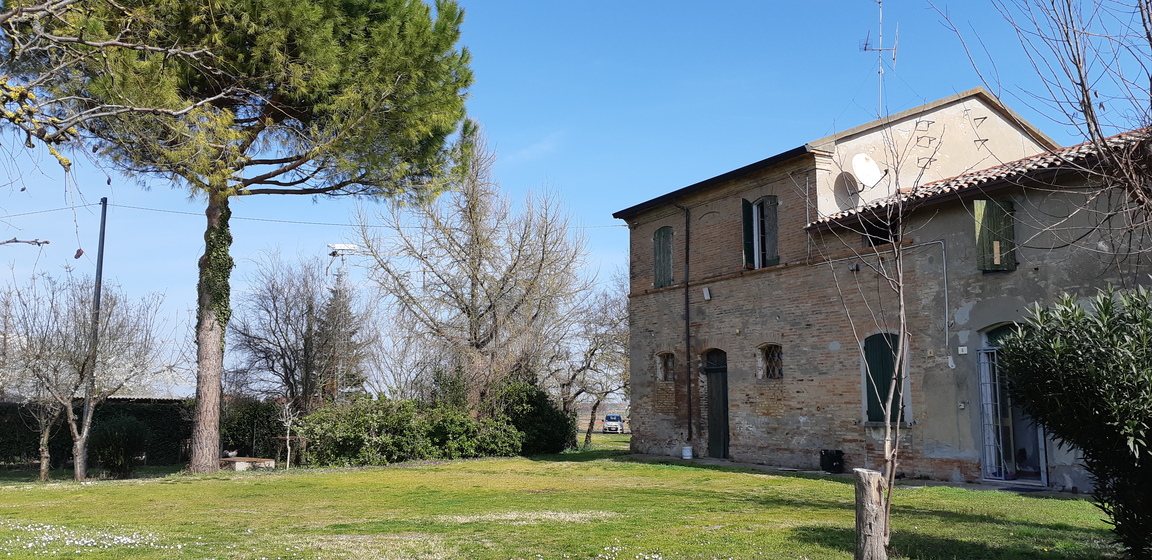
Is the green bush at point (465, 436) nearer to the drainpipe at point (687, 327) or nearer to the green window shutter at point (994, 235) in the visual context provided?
the drainpipe at point (687, 327)

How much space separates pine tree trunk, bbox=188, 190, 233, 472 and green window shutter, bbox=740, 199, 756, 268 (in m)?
11.4

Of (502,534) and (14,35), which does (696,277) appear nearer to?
(502,534)

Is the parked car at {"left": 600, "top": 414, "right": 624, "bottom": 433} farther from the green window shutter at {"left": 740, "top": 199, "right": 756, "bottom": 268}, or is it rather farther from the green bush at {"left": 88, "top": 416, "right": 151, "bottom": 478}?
the green bush at {"left": 88, "top": 416, "right": 151, "bottom": 478}

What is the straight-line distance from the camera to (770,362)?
18062 mm

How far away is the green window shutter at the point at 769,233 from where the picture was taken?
58.7ft

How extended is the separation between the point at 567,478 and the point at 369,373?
→ 1096 cm

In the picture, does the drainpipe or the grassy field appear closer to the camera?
the grassy field

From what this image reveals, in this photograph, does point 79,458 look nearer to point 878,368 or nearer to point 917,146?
point 878,368

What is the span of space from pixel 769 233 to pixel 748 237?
1.96ft

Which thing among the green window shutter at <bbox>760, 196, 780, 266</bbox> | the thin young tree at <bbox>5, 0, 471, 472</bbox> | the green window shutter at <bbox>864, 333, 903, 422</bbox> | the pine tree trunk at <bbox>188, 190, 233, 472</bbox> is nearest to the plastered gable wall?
the green window shutter at <bbox>760, 196, 780, 266</bbox>

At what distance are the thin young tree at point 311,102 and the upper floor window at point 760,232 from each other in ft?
23.0

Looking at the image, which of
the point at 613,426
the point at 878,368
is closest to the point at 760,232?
the point at 878,368

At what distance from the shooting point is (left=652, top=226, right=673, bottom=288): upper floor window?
69.3 feet

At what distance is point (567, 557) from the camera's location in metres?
6.59
